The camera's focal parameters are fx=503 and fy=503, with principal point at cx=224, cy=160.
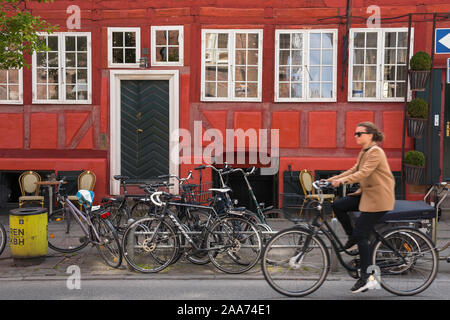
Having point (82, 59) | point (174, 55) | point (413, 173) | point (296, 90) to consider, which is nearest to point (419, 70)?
point (413, 173)

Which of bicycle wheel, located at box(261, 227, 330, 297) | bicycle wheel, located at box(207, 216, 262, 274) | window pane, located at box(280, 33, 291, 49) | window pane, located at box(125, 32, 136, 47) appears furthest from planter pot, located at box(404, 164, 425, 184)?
window pane, located at box(125, 32, 136, 47)

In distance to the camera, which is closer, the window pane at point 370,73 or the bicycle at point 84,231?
the bicycle at point 84,231

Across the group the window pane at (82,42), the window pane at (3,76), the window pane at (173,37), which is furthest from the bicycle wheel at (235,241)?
the window pane at (3,76)

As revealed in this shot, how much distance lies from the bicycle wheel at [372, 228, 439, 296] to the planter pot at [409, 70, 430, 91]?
5.80 metres

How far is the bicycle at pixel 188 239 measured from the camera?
20.4 ft

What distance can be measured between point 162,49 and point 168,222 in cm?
564

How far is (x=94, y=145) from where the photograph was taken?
11.1 m

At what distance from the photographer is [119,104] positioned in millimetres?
11078

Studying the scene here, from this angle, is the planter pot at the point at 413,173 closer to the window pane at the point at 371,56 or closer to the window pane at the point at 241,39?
the window pane at the point at 371,56

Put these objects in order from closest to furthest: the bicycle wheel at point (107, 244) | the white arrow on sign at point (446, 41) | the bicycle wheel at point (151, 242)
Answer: the bicycle wheel at point (151, 242)
the bicycle wheel at point (107, 244)
the white arrow on sign at point (446, 41)

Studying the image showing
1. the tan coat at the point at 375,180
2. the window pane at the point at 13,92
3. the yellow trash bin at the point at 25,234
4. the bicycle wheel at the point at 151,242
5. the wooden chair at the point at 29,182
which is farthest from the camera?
the window pane at the point at 13,92

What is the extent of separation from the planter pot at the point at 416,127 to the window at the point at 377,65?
73 cm

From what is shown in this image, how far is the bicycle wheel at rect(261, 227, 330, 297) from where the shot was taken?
522 centimetres

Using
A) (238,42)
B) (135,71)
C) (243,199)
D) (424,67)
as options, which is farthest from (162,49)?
(424,67)
